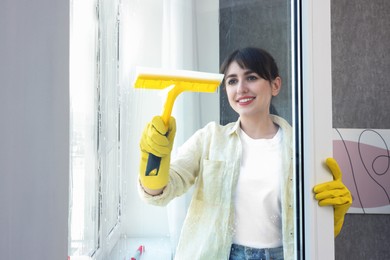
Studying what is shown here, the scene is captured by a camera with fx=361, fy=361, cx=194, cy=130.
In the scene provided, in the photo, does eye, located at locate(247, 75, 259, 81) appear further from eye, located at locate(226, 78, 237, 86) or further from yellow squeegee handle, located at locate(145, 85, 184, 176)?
yellow squeegee handle, located at locate(145, 85, 184, 176)

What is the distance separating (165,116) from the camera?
2.58 ft

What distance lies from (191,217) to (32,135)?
0.68 metres

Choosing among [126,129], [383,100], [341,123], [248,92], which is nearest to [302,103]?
[248,92]

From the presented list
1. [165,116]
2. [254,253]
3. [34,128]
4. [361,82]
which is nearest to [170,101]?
[165,116]

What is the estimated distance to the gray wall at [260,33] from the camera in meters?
0.82

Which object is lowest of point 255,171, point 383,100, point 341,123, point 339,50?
point 255,171

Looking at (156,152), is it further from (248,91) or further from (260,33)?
(260,33)

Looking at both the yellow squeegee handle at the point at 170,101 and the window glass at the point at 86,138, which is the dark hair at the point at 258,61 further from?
the window glass at the point at 86,138

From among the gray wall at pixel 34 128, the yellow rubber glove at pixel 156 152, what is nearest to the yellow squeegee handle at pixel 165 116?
the yellow rubber glove at pixel 156 152

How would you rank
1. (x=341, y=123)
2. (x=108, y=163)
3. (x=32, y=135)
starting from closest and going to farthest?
1. (x=32, y=135)
2. (x=108, y=163)
3. (x=341, y=123)

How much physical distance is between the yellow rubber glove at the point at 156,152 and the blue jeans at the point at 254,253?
8.8 inches

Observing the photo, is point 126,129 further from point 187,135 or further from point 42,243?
point 42,243

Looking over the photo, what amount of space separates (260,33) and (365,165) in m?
1.03

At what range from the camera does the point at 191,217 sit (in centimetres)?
83
